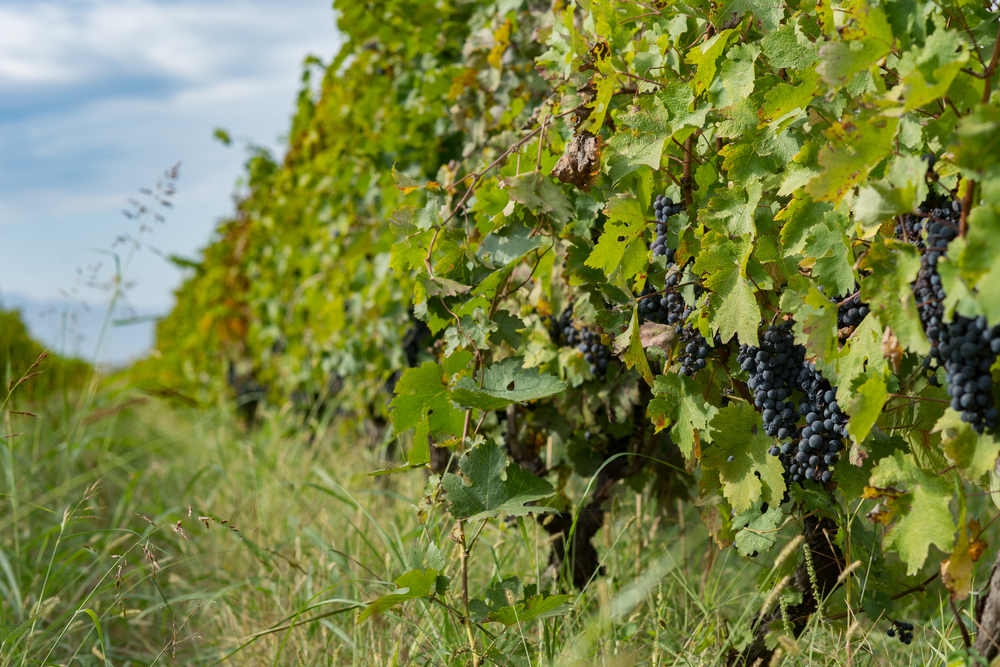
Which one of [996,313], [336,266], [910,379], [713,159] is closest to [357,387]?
[336,266]

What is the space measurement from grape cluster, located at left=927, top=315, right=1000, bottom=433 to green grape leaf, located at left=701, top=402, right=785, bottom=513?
397 mm

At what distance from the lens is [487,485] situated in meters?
1.52

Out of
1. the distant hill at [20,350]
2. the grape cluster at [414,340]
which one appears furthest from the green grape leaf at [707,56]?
the distant hill at [20,350]

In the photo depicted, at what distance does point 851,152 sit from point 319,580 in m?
2.08

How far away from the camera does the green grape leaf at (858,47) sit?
1082mm

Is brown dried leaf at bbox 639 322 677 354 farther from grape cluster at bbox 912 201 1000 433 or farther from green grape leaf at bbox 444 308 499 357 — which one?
grape cluster at bbox 912 201 1000 433

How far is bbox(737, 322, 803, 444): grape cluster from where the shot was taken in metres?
1.36

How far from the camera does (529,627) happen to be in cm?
186

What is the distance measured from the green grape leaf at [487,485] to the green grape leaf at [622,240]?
0.44 meters

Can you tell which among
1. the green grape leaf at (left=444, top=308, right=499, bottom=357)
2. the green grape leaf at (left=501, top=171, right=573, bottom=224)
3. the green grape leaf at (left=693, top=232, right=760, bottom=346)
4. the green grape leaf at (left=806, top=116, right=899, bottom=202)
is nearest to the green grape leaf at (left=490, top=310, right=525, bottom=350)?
the green grape leaf at (left=444, top=308, right=499, bottom=357)

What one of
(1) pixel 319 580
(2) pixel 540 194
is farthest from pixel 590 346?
(1) pixel 319 580

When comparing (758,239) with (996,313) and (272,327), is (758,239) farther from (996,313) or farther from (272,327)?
(272,327)

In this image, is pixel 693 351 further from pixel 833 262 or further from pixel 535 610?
pixel 535 610

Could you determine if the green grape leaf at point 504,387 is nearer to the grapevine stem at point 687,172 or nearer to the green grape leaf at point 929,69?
the grapevine stem at point 687,172
